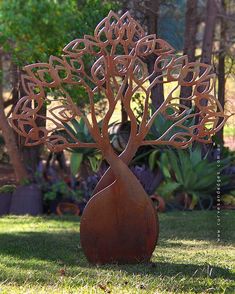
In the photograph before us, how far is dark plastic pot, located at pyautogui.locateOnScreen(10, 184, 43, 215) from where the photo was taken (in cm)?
1400

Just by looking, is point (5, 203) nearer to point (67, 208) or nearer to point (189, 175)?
point (67, 208)

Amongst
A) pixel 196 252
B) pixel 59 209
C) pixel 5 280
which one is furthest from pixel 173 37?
pixel 5 280

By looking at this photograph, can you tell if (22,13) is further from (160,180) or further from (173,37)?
(173,37)

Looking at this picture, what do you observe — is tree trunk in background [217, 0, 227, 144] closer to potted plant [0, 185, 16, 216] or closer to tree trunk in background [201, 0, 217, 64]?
tree trunk in background [201, 0, 217, 64]

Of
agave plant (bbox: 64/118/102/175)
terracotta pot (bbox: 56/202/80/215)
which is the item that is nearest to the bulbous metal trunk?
terracotta pot (bbox: 56/202/80/215)

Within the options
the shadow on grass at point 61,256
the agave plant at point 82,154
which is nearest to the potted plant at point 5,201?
the agave plant at point 82,154

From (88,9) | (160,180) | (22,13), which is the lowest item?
(160,180)

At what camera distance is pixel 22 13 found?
24.3ft

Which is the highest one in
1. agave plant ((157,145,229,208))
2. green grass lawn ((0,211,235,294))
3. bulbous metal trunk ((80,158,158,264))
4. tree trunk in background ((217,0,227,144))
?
tree trunk in background ((217,0,227,144))

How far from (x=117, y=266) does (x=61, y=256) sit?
1330mm

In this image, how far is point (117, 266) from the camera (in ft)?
25.1

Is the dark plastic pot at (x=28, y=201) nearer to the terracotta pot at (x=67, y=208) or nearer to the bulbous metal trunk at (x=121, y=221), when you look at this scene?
the terracotta pot at (x=67, y=208)

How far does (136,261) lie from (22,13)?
2.69m

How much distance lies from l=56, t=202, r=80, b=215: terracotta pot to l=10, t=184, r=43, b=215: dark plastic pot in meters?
0.33
